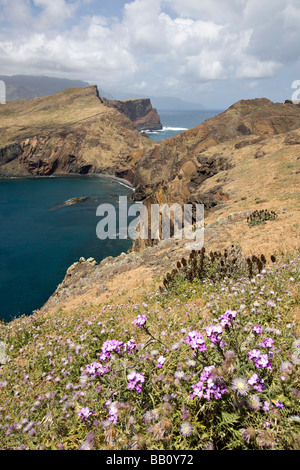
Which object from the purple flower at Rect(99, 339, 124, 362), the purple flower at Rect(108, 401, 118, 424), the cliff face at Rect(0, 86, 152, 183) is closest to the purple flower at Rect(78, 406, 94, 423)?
the purple flower at Rect(108, 401, 118, 424)

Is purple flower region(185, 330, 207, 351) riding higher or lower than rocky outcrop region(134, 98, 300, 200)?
lower

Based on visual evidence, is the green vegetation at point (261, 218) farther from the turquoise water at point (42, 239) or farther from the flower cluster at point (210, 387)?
the turquoise water at point (42, 239)

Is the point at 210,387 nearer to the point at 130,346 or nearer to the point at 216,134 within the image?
the point at 130,346

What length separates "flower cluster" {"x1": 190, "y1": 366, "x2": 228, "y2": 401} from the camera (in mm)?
2729

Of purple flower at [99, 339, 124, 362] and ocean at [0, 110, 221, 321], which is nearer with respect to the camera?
purple flower at [99, 339, 124, 362]

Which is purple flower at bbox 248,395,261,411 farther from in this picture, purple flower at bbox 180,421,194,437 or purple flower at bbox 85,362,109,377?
purple flower at bbox 85,362,109,377

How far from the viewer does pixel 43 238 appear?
49.9m

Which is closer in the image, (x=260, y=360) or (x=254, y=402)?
(x=254, y=402)

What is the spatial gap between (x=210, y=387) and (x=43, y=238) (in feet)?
170

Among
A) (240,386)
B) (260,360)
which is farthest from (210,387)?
(260,360)

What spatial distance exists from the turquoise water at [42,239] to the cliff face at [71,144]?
24.2 metres

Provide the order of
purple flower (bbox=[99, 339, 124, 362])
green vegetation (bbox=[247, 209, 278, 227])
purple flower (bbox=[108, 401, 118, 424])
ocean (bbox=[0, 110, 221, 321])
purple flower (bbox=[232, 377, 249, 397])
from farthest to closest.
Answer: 1. ocean (bbox=[0, 110, 221, 321])
2. green vegetation (bbox=[247, 209, 278, 227])
3. purple flower (bbox=[99, 339, 124, 362])
4. purple flower (bbox=[108, 401, 118, 424])
5. purple flower (bbox=[232, 377, 249, 397])

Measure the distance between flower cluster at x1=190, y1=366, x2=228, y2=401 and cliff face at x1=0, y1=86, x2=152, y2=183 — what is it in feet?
308
